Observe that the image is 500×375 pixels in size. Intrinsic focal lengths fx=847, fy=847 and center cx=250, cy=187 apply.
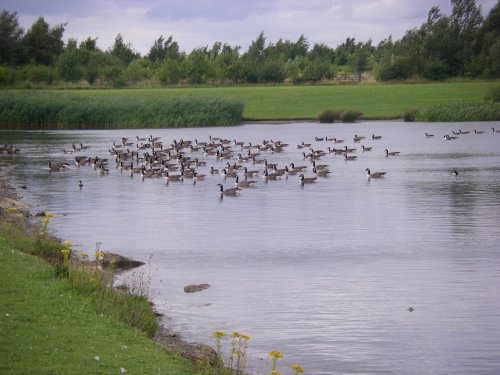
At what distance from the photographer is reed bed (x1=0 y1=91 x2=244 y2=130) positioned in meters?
76.3

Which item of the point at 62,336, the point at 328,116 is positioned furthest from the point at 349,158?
the point at 62,336

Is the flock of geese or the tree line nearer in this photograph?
the flock of geese

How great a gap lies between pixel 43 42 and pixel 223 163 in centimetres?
9768

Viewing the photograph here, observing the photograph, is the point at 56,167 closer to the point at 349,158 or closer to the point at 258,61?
the point at 349,158

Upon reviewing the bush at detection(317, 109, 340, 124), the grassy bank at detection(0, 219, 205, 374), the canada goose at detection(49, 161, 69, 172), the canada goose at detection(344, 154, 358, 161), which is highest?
the bush at detection(317, 109, 340, 124)

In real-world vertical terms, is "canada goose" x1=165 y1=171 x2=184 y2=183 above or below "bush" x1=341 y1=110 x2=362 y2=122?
below

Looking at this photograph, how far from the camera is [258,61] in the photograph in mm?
138625

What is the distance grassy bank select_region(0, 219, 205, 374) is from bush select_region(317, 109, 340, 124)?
68.8 metres

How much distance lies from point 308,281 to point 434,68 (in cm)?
9812

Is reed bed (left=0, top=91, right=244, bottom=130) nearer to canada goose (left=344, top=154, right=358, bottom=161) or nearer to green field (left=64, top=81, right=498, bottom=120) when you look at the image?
green field (left=64, top=81, right=498, bottom=120)

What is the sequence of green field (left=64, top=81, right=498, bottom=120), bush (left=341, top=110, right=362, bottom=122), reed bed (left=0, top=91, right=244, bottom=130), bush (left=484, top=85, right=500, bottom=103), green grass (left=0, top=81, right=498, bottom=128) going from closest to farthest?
reed bed (left=0, top=91, right=244, bottom=130), green grass (left=0, top=81, right=498, bottom=128), bush (left=484, top=85, right=500, bottom=103), bush (left=341, top=110, right=362, bottom=122), green field (left=64, top=81, right=498, bottom=120)

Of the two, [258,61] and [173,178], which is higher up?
[258,61]

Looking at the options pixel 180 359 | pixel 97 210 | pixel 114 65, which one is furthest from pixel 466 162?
pixel 114 65

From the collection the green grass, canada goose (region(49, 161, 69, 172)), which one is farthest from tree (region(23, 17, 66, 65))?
canada goose (region(49, 161, 69, 172))
